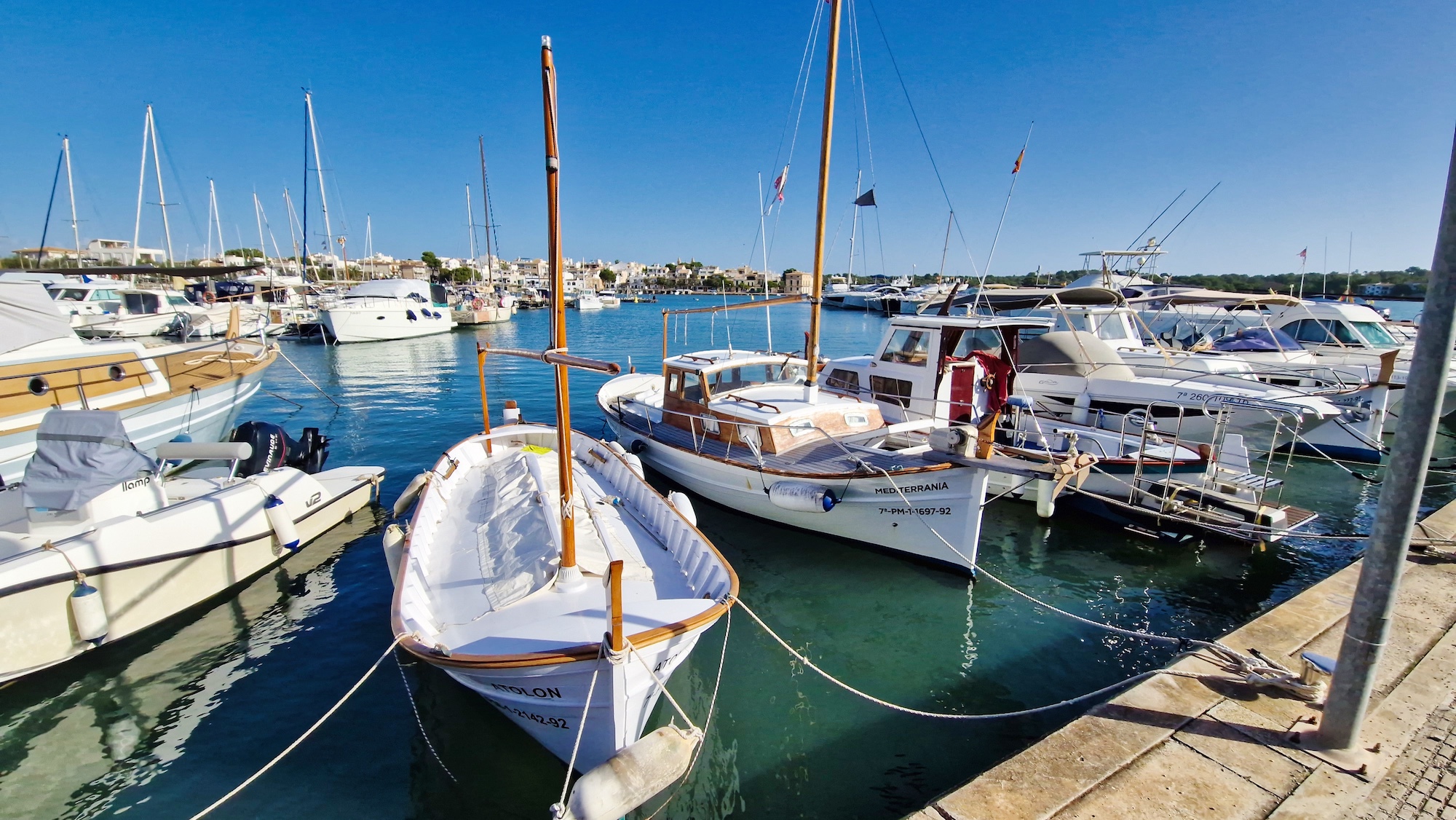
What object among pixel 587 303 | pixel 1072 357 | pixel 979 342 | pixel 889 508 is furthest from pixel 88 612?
pixel 587 303

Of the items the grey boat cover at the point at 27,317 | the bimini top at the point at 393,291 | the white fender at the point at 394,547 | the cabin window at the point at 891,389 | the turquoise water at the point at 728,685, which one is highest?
the bimini top at the point at 393,291

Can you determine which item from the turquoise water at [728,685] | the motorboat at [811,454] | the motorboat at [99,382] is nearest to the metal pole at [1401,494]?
the turquoise water at [728,685]

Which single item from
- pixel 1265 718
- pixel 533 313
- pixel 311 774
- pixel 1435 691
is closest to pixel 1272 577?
pixel 1435 691

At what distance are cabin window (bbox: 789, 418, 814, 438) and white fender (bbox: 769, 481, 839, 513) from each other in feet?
4.05

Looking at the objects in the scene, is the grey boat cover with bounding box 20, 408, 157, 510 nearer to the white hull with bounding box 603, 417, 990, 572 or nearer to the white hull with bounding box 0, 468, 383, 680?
the white hull with bounding box 0, 468, 383, 680

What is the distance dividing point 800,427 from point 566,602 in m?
5.87

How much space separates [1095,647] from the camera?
7047 millimetres

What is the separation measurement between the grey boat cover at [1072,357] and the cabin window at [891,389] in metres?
3.12

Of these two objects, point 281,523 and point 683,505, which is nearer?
point 683,505

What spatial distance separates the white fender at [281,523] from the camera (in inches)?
330

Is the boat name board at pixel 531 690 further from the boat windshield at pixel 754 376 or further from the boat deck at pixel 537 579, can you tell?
the boat windshield at pixel 754 376

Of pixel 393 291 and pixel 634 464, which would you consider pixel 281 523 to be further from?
pixel 393 291

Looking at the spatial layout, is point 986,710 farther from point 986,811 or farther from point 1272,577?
point 1272,577

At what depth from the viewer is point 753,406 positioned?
10.7 metres
